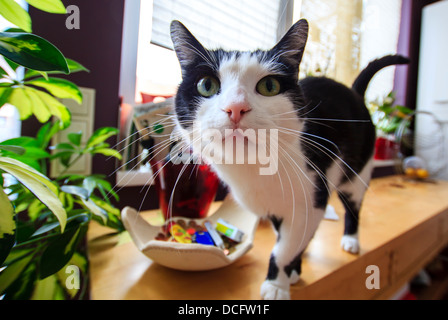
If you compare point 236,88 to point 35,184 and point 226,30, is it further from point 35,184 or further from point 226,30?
point 35,184

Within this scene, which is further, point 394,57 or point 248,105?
point 394,57

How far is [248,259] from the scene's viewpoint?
475mm

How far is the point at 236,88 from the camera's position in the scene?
0.24m

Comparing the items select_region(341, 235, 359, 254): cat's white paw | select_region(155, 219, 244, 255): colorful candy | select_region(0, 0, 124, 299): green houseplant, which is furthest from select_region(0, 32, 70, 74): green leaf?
select_region(341, 235, 359, 254): cat's white paw

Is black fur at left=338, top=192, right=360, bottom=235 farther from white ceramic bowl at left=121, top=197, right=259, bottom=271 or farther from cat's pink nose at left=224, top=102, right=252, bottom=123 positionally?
cat's pink nose at left=224, top=102, right=252, bottom=123

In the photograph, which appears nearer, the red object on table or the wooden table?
the wooden table

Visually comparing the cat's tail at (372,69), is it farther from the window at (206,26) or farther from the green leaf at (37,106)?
the green leaf at (37,106)

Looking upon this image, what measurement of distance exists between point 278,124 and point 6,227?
0.27 m

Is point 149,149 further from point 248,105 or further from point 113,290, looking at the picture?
point 113,290

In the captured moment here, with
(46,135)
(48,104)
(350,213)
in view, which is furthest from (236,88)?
(350,213)

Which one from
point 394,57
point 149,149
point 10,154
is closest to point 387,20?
point 394,57

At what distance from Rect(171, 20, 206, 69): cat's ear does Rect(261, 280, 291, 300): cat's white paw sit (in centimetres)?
36

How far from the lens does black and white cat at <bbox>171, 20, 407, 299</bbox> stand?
241 millimetres

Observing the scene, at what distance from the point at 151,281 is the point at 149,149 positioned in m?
0.27
